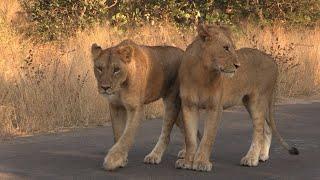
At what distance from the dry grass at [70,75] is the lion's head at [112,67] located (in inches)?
131

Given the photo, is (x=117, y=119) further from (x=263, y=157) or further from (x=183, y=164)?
(x=263, y=157)

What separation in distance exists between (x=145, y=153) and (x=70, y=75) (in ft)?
14.2

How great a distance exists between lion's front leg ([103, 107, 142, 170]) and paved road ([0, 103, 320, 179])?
10 centimetres

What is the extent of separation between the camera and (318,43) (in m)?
18.9

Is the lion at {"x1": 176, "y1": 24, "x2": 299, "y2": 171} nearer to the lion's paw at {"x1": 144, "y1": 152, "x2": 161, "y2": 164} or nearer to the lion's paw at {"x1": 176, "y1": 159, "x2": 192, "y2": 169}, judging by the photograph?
the lion's paw at {"x1": 176, "y1": 159, "x2": 192, "y2": 169}

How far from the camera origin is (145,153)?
909 cm

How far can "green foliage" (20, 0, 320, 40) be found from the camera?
2002 cm

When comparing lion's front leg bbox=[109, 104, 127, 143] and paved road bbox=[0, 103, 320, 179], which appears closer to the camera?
paved road bbox=[0, 103, 320, 179]

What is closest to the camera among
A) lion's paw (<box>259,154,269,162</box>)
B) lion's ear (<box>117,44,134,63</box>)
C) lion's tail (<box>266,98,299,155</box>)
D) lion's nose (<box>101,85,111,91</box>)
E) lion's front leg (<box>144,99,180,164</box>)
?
lion's nose (<box>101,85,111,91</box>)

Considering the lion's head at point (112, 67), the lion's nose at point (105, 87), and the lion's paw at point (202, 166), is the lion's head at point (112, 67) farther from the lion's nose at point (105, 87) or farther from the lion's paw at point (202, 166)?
the lion's paw at point (202, 166)

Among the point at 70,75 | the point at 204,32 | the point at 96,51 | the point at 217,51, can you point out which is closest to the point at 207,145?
the point at 217,51

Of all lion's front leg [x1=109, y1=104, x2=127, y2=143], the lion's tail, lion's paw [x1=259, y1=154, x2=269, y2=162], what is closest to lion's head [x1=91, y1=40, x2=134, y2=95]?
lion's front leg [x1=109, y1=104, x2=127, y2=143]

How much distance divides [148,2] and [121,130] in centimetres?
1421

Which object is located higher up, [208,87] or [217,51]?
[217,51]
